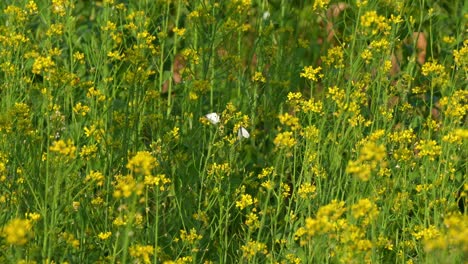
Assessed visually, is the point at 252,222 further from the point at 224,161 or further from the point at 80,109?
the point at 80,109

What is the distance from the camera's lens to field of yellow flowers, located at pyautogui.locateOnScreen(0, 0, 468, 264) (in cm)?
335

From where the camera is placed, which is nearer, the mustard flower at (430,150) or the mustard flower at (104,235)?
the mustard flower at (104,235)

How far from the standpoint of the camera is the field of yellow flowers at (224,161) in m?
3.35

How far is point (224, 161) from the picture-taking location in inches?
163

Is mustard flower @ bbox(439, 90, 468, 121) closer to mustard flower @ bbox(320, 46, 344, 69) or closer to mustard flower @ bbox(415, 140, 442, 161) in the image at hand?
mustard flower @ bbox(415, 140, 442, 161)

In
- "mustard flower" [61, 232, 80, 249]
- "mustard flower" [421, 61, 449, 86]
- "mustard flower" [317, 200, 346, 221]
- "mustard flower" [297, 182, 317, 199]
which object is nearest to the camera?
"mustard flower" [317, 200, 346, 221]

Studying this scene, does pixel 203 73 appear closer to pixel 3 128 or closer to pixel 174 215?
pixel 174 215

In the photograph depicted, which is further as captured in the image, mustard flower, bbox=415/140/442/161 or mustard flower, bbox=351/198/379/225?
mustard flower, bbox=415/140/442/161

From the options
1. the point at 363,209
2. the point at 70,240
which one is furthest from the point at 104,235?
the point at 363,209

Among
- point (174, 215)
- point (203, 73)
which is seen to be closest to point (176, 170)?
point (174, 215)

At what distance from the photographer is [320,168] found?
12.9ft

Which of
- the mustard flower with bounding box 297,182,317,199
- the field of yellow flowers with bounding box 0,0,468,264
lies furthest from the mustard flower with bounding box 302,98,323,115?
the mustard flower with bounding box 297,182,317,199

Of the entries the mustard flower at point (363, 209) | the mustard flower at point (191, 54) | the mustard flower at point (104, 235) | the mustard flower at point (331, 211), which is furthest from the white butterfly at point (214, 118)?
the mustard flower at point (363, 209)

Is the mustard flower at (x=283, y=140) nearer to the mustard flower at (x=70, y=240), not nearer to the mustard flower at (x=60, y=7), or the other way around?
the mustard flower at (x=70, y=240)
